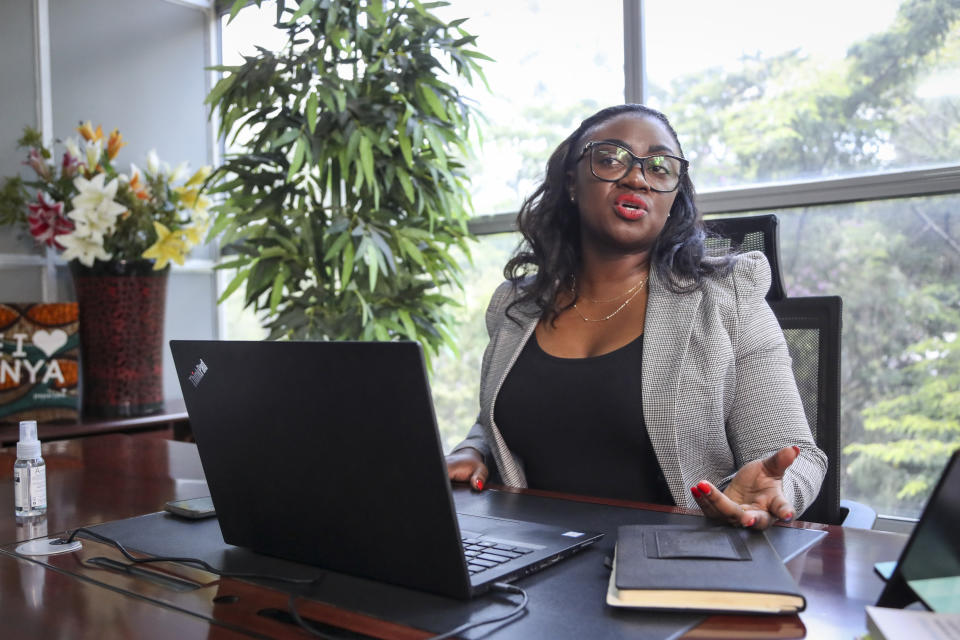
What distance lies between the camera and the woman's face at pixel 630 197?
168 centimetres

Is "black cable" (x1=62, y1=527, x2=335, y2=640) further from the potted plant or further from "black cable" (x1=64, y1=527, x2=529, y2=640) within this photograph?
the potted plant

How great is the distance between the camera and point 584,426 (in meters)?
1.58

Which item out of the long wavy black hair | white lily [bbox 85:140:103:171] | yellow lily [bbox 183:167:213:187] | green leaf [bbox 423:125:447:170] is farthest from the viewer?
yellow lily [bbox 183:167:213:187]

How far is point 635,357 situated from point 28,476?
1045mm

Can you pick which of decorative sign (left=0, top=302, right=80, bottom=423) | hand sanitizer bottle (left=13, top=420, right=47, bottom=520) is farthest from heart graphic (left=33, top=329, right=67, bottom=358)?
hand sanitizer bottle (left=13, top=420, right=47, bottom=520)

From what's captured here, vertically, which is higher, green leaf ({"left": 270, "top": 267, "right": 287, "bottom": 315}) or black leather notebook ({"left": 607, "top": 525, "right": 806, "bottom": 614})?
green leaf ({"left": 270, "top": 267, "right": 287, "bottom": 315})

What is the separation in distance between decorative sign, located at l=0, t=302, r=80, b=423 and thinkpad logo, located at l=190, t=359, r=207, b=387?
6.84ft

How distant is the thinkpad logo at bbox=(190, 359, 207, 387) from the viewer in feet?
3.23

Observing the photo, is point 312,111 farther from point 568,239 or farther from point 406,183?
point 568,239

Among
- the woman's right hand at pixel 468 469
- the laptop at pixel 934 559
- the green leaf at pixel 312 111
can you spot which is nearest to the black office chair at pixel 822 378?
the woman's right hand at pixel 468 469

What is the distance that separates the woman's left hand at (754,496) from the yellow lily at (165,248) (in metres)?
2.27

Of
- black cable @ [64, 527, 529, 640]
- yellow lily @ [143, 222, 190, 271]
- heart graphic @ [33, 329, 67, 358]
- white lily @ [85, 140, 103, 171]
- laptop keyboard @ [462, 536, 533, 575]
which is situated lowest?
black cable @ [64, 527, 529, 640]

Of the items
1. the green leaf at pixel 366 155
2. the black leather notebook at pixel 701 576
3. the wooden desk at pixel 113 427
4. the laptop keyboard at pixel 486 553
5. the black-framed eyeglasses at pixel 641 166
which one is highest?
the green leaf at pixel 366 155

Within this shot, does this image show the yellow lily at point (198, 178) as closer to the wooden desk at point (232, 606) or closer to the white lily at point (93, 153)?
the white lily at point (93, 153)
